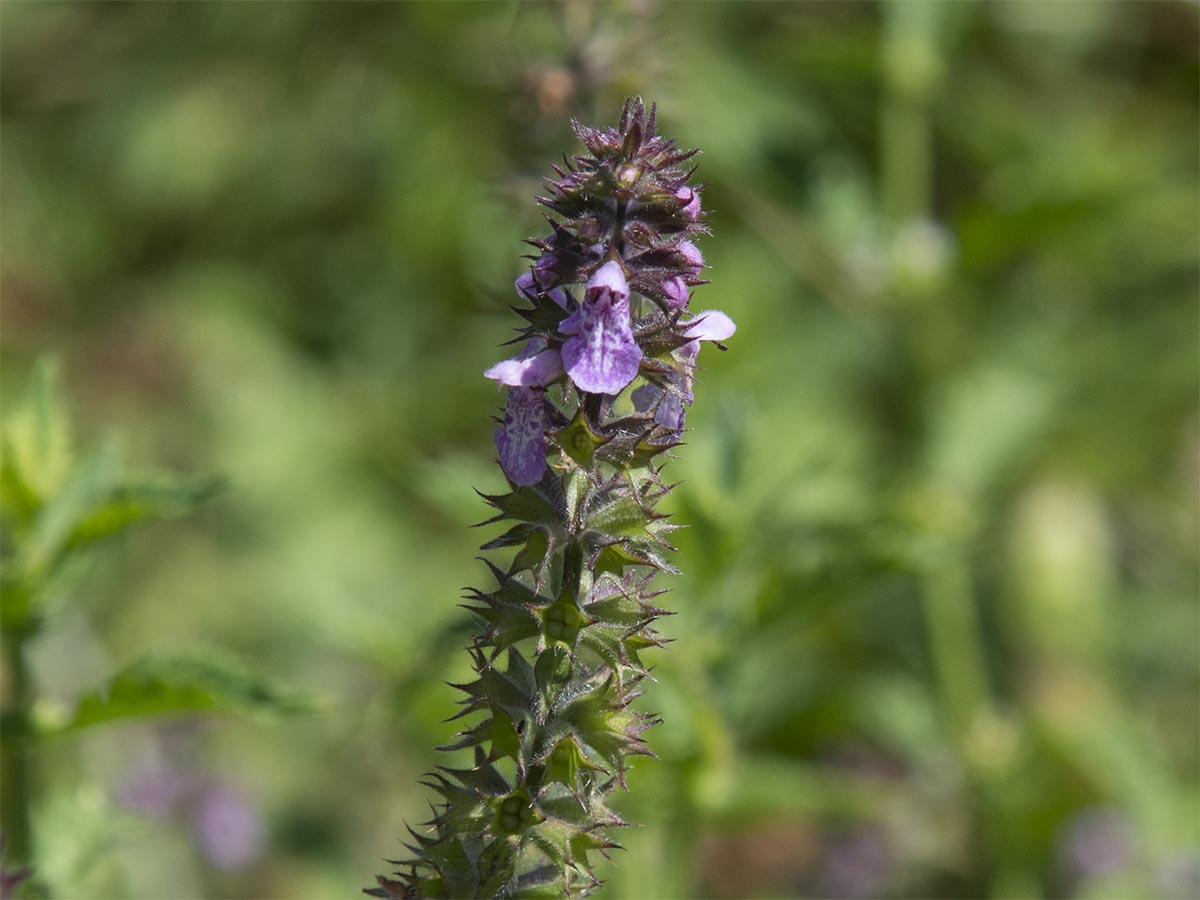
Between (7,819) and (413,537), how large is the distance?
4.17 metres

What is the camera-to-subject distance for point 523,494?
2.07 m

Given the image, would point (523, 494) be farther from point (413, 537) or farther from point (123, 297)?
point (123, 297)

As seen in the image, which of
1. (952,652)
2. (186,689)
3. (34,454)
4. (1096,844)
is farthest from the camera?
(952,652)

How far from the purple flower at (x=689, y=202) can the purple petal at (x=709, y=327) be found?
0.17m

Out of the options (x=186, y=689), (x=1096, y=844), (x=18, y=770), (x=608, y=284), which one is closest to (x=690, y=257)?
(x=608, y=284)

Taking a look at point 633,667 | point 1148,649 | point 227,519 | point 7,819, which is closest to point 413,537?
point 227,519

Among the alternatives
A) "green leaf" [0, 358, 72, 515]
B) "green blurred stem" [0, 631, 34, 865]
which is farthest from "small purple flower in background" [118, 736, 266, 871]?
"green leaf" [0, 358, 72, 515]

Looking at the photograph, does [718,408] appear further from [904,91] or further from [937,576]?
[904,91]

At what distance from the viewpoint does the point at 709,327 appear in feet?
7.35

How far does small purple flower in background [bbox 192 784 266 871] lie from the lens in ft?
15.8

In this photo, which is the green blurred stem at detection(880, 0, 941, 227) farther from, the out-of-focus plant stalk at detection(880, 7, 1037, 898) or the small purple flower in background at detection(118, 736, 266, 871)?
the small purple flower in background at detection(118, 736, 266, 871)

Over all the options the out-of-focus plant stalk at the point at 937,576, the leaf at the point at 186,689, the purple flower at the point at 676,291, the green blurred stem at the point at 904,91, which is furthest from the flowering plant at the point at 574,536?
the green blurred stem at the point at 904,91

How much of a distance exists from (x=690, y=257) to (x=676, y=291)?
0.06 m

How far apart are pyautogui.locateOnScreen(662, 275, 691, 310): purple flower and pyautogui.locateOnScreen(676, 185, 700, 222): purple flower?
94mm
